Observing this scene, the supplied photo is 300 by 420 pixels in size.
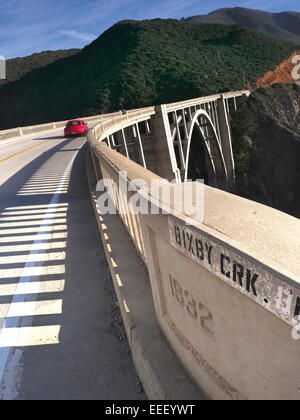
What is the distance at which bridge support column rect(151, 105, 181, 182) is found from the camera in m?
20.8

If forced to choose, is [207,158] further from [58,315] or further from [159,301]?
[159,301]

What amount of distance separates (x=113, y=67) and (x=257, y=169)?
50.8 m

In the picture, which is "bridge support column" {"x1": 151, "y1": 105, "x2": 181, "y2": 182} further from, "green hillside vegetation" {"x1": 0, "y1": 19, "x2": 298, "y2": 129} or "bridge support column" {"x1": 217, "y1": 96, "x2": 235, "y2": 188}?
"green hillside vegetation" {"x1": 0, "y1": 19, "x2": 298, "y2": 129}

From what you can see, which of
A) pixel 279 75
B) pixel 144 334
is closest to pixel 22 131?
pixel 144 334

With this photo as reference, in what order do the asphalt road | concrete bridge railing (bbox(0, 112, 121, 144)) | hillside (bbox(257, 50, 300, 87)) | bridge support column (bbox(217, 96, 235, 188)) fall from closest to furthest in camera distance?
the asphalt road
concrete bridge railing (bbox(0, 112, 121, 144))
bridge support column (bbox(217, 96, 235, 188))
hillside (bbox(257, 50, 300, 87))

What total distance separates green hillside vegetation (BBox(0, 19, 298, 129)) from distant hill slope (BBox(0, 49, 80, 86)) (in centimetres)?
370

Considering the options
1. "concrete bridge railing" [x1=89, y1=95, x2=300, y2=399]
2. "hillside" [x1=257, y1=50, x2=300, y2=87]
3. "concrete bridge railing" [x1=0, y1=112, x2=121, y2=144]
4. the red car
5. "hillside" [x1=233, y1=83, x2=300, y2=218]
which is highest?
"hillside" [x1=257, y1=50, x2=300, y2=87]

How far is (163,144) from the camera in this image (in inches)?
845

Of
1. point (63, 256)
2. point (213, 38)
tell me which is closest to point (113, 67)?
point (213, 38)

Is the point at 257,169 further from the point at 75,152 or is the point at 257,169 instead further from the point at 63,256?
the point at 63,256

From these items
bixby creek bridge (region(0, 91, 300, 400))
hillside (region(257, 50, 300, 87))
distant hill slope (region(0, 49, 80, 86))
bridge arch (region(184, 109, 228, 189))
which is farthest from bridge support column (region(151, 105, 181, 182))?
distant hill slope (region(0, 49, 80, 86))

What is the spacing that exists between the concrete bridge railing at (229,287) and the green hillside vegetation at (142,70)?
62300mm

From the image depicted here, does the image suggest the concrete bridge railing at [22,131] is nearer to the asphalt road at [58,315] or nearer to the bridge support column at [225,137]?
the bridge support column at [225,137]

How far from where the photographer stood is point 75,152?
16766 millimetres
